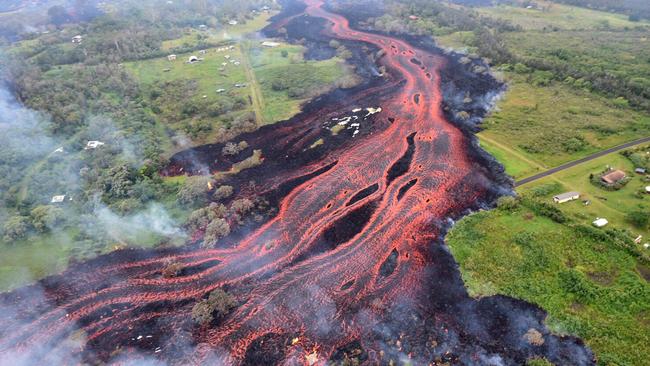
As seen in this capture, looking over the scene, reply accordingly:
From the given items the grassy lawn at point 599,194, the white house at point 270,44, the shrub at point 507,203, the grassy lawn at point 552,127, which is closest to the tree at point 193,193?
the shrub at point 507,203

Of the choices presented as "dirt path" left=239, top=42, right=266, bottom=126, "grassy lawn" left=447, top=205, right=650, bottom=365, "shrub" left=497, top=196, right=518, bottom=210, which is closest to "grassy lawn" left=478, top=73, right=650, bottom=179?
"shrub" left=497, top=196, right=518, bottom=210

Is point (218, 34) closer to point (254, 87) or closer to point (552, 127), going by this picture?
point (254, 87)

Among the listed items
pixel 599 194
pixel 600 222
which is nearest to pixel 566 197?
pixel 599 194

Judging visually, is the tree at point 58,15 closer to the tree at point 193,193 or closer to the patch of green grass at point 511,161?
the tree at point 193,193

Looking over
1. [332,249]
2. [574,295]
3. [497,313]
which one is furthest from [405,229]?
[574,295]

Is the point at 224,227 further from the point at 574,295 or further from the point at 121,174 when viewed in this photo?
the point at 574,295

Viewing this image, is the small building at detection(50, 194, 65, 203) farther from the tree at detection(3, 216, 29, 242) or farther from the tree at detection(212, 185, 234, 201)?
the tree at detection(212, 185, 234, 201)

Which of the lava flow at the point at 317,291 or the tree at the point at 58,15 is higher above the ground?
the tree at the point at 58,15
